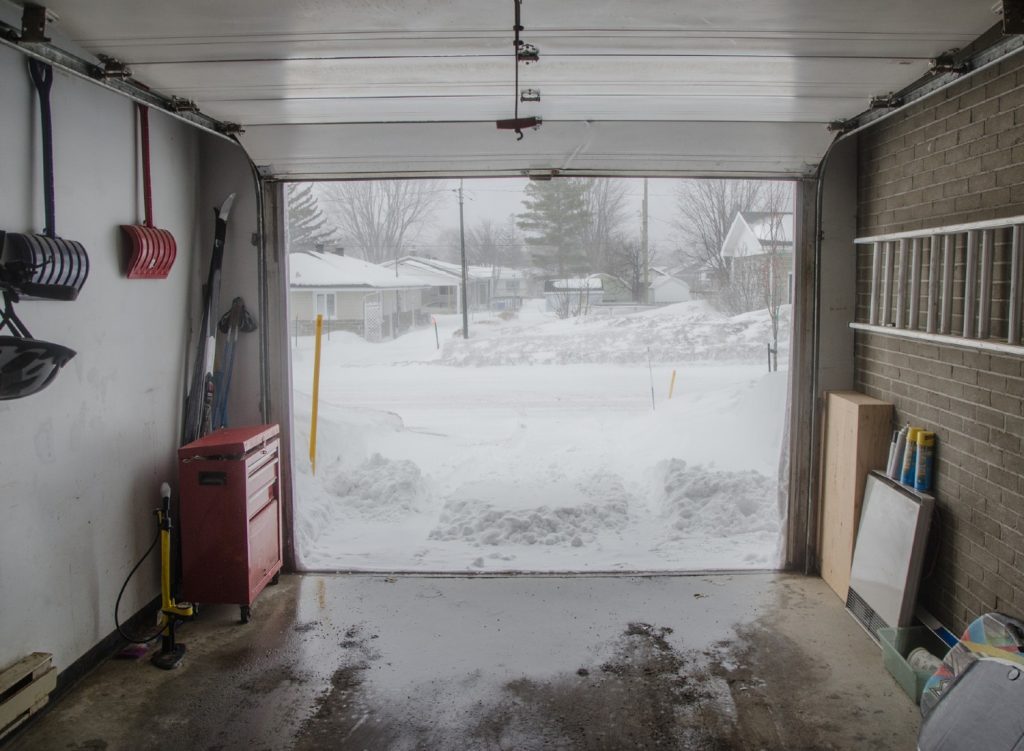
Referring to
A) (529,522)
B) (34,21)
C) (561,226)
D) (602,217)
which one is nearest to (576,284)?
(561,226)

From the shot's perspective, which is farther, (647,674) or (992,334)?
(647,674)

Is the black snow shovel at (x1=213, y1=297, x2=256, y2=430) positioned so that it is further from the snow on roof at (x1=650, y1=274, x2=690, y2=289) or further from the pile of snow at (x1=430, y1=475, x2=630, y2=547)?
the snow on roof at (x1=650, y1=274, x2=690, y2=289)

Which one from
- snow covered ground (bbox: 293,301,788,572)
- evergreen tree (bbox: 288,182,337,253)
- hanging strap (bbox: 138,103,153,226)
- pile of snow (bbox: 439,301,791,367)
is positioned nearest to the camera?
hanging strap (bbox: 138,103,153,226)

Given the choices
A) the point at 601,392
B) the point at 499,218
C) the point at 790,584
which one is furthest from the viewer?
the point at 499,218

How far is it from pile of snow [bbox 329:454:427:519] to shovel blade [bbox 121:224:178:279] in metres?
3.10

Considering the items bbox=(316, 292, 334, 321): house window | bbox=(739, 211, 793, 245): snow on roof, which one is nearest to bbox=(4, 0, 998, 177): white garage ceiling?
bbox=(739, 211, 793, 245): snow on roof

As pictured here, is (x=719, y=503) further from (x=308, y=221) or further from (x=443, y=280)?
(x=308, y=221)

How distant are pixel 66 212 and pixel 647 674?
10.8ft

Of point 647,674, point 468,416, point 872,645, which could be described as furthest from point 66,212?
point 468,416

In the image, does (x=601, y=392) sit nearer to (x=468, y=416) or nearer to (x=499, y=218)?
(x=468, y=416)

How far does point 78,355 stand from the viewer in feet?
11.2

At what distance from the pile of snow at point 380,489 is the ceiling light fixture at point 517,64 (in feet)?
12.4

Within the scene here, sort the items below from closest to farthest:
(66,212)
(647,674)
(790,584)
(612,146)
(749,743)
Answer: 1. (749,743)
2. (66,212)
3. (647,674)
4. (612,146)
5. (790,584)

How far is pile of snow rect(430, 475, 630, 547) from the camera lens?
5762 millimetres
